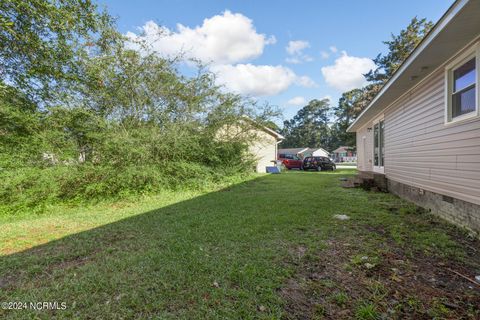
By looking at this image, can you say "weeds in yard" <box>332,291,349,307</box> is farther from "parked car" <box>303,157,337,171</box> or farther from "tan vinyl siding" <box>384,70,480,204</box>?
"parked car" <box>303,157,337,171</box>

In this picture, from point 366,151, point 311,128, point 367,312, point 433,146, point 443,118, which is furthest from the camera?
point 311,128

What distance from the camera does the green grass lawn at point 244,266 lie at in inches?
71.4

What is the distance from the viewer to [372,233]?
11.4 feet

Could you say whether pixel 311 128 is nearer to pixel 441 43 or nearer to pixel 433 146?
pixel 433 146

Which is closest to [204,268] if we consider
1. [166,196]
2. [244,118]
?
[166,196]

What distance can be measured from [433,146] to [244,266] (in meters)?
4.45

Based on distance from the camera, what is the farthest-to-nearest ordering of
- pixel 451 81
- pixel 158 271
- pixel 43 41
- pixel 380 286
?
1. pixel 43 41
2. pixel 451 81
3. pixel 158 271
4. pixel 380 286

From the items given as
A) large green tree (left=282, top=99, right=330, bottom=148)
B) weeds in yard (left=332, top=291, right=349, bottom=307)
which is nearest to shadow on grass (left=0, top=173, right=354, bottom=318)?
weeds in yard (left=332, top=291, right=349, bottom=307)

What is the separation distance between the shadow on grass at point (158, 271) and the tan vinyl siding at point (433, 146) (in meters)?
2.56

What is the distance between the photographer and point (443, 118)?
13.2 feet

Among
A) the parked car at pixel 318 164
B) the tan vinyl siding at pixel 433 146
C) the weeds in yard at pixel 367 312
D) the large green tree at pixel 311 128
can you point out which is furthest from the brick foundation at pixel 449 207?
the large green tree at pixel 311 128

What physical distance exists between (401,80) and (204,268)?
5517 millimetres

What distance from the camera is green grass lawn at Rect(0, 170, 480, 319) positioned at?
71.4 inches

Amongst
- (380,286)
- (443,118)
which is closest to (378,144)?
(443,118)
